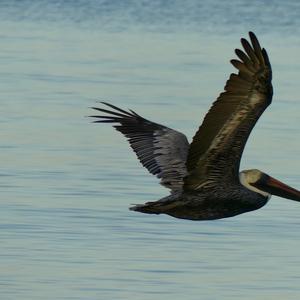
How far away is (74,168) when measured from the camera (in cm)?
1579

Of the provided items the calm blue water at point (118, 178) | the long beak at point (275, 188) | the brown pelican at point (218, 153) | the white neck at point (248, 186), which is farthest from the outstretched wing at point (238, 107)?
the calm blue water at point (118, 178)

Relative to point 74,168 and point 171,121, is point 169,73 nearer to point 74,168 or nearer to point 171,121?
point 171,121

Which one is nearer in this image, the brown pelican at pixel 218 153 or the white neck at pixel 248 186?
the brown pelican at pixel 218 153

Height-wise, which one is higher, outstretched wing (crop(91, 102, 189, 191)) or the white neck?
outstretched wing (crop(91, 102, 189, 191))

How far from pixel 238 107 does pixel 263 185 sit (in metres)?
1.16

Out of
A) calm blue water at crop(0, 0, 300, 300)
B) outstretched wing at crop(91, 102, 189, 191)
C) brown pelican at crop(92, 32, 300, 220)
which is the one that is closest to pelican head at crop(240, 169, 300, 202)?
brown pelican at crop(92, 32, 300, 220)

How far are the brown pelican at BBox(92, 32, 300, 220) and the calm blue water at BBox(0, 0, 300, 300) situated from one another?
0.54 meters

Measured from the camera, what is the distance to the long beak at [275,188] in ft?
37.8

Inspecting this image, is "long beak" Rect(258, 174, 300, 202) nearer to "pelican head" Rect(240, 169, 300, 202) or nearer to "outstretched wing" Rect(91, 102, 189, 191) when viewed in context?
"pelican head" Rect(240, 169, 300, 202)

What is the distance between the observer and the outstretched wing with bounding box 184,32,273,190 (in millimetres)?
10414

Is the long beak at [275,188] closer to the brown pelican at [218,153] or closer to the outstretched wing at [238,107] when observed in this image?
the brown pelican at [218,153]

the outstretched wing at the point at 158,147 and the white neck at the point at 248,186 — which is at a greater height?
the outstretched wing at the point at 158,147

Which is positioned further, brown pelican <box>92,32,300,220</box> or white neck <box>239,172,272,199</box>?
white neck <box>239,172,272,199</box>

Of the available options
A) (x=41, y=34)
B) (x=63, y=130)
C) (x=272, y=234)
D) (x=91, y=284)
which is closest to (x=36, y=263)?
(x=91, y=284)
